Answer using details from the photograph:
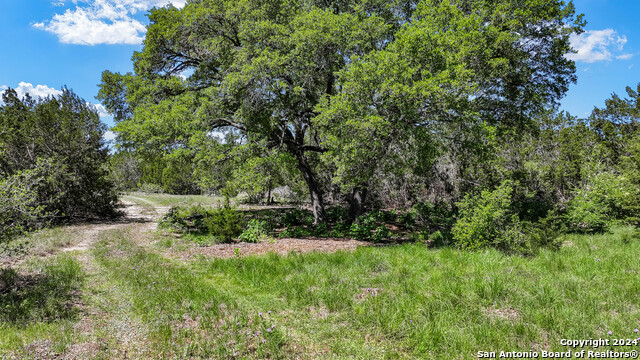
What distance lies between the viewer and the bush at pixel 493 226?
26.1 feet

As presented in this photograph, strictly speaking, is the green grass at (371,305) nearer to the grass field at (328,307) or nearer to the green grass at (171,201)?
the grass field at (328,307)

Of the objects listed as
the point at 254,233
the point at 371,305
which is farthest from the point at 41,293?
the point at 254,233

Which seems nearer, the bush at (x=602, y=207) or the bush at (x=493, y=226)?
the bush at (x=493, y=226)

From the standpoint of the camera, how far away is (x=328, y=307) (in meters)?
4.91

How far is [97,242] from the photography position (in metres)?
10.5

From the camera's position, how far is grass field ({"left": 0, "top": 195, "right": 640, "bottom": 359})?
149 inches

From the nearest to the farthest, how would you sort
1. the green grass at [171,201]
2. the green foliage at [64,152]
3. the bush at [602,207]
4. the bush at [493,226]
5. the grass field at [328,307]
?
the grass field at [328,307]
the bush at [493,226]
the bush at [602,207]
the green foliage at [64,152]
the green grass at [171,201]

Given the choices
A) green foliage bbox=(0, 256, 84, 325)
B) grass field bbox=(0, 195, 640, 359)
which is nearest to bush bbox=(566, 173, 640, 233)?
grass field bbox=(0, 195, 640, 359)

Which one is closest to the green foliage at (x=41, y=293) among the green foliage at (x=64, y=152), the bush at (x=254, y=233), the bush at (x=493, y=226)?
the bush at (x=254, y=233)

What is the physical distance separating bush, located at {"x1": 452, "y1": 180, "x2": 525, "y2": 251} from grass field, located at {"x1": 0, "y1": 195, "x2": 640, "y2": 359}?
31.6 inches

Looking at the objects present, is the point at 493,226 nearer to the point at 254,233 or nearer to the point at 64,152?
the point at 254,233

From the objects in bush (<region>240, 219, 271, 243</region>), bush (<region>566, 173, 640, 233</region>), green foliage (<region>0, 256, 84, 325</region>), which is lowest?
green foliage (<region>0, 256, 84, 325</region>)

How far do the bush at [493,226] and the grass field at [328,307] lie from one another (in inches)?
31.6

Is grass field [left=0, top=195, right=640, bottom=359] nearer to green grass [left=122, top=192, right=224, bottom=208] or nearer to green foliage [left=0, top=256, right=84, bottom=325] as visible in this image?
green foliage [left=0, top=256, right=84, bottom=325]
